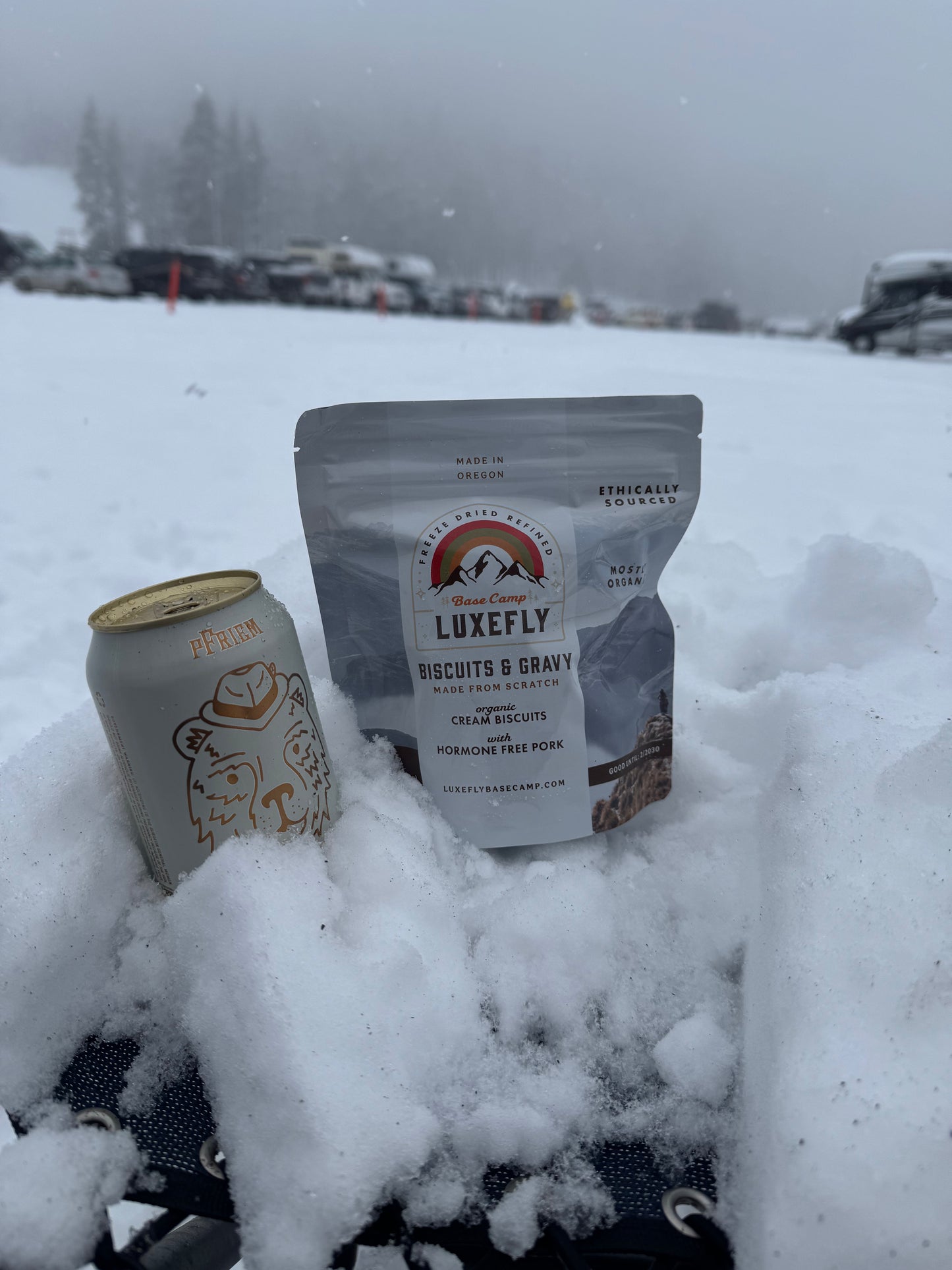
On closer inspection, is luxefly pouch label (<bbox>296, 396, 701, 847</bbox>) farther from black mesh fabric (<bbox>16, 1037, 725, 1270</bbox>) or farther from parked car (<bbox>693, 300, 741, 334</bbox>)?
parked car (<bbox>693, 300, 741, 334</bbox>)

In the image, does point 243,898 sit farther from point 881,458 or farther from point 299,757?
point 881,458

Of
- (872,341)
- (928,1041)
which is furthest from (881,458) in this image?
(872,341)

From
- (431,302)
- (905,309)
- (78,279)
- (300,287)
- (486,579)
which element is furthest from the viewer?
(431,302)

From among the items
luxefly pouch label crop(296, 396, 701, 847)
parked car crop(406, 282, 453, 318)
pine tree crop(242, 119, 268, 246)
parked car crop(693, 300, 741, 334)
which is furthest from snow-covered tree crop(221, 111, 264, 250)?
luxefly pouch label crop(296, 396, 701, 847)

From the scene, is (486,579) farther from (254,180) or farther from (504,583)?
(254,180)

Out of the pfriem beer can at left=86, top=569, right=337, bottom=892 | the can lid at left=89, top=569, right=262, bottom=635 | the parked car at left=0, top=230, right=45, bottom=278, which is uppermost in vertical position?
the parked car at left=0, top=230, right=45, bottom=278

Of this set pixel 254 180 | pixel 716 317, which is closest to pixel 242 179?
pixel 254 180
